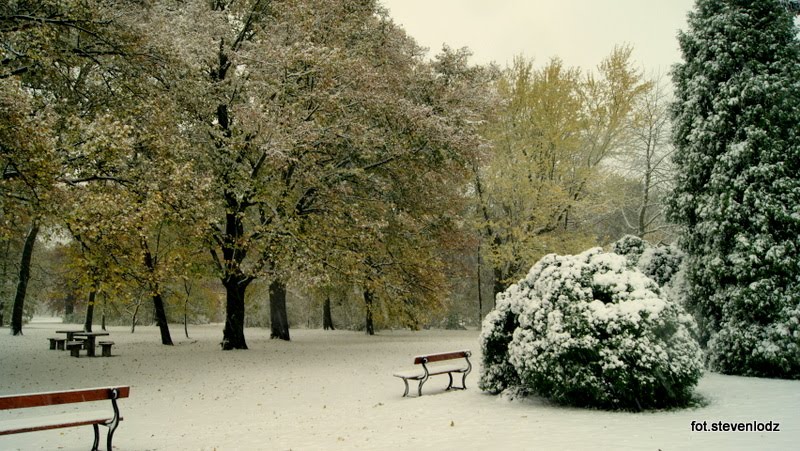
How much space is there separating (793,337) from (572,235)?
46.4ft

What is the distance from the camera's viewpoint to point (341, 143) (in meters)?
17.4

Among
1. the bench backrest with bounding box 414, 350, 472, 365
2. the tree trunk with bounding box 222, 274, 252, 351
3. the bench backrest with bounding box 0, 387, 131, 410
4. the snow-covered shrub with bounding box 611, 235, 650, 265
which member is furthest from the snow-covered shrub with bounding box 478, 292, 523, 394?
the tree trunk with bounding box 222, 274, 252, 351

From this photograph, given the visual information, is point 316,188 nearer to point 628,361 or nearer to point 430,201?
point 430,201

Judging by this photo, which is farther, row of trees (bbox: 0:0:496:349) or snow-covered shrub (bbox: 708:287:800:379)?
row of trees (bbox: 0:0:496:349)

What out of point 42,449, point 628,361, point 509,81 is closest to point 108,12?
point 42,449

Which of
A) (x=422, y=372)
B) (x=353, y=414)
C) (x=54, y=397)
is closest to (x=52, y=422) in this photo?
(x=54, y=397)

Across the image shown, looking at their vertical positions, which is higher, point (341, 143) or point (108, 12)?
point (108, 12)

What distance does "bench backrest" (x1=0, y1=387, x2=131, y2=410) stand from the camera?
6.09 metres

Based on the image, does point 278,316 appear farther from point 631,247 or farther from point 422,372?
point 631,247

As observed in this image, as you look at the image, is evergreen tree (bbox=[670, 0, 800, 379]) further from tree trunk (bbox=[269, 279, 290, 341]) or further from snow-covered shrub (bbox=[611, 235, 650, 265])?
tree trunk (bbox=[269, 279, 290, 341])

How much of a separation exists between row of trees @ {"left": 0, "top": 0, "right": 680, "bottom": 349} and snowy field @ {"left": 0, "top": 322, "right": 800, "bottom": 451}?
98.8 inches

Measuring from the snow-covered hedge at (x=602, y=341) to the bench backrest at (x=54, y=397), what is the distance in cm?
563

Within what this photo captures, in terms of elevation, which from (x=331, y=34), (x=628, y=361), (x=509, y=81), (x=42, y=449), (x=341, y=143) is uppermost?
(x=509, y=81)

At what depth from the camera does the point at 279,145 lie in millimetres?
14188
